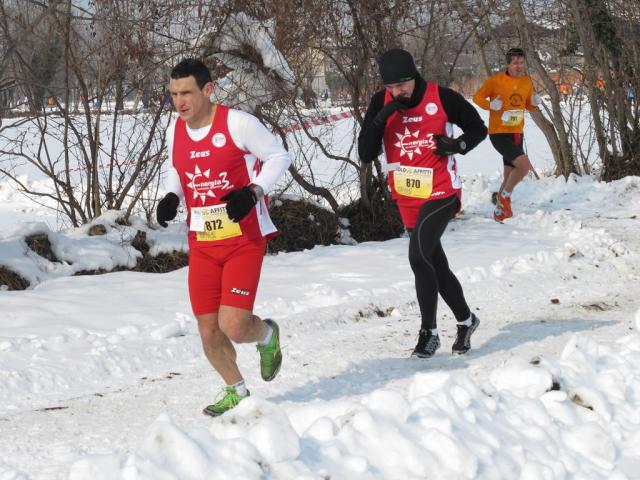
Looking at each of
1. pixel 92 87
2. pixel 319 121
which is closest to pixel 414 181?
pixel 319 121

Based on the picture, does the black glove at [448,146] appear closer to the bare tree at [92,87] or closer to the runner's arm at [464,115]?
the runner's arm at [464,115]

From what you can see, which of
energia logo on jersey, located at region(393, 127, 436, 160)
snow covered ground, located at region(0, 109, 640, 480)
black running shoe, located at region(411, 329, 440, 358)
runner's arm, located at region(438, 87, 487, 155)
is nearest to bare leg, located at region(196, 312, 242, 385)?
snow covered ground, located at region(0, 109, 640, 480)

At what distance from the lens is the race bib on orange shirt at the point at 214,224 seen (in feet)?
15.9

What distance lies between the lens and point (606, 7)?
656 inches

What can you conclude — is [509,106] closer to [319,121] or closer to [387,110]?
[319,121]

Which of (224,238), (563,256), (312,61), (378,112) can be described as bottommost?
(563,256)

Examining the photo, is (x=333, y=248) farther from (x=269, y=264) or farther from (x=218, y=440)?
(x=218, y=440)

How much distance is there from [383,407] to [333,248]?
21.8 ft

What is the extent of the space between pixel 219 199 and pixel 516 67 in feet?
22.3

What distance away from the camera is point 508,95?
11.3 metres

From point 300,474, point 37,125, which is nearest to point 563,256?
point 37,125

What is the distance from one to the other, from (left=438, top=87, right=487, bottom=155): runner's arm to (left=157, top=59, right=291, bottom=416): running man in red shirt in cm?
137

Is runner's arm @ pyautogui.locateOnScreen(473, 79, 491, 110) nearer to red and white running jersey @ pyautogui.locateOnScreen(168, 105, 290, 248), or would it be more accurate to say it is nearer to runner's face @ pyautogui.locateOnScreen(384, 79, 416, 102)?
runner's face @ pyautogui.locateOnScreen(384, 79, 416, 102)

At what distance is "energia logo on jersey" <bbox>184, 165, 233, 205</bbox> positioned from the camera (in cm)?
484
